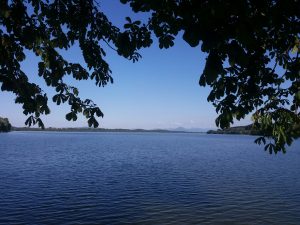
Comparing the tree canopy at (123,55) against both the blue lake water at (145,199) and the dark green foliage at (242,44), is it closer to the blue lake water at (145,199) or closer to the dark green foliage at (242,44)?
the dark green foliage at (242,44)

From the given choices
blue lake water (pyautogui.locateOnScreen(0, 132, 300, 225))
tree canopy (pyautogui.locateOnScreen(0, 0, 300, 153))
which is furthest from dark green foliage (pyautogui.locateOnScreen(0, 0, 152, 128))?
blue lake water (pyautogui.locateOnScreen(0, 132, 300, 225))

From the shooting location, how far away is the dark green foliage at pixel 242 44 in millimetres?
4566

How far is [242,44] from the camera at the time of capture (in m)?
4.55

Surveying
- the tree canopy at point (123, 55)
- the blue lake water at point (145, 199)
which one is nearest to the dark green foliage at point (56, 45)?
the tree canopy at point (123, 55)

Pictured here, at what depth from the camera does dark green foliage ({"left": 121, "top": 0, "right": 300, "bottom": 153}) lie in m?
4.57

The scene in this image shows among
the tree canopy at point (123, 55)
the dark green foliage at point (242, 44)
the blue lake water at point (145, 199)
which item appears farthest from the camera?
the blue lake water at point (145, 199)

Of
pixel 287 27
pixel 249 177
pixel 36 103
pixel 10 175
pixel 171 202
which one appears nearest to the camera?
pixel 287 27

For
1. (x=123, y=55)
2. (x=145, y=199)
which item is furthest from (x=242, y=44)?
(x=145, y=199)

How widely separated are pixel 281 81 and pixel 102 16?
538 cm

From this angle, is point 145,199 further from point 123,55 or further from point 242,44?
point 242,44

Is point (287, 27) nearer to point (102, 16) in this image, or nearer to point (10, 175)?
point (102, 16)

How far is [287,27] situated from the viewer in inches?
239

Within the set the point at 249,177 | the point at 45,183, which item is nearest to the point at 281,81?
the point at 45,183

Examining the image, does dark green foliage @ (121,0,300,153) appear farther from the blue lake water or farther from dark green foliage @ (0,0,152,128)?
the blue lake water
